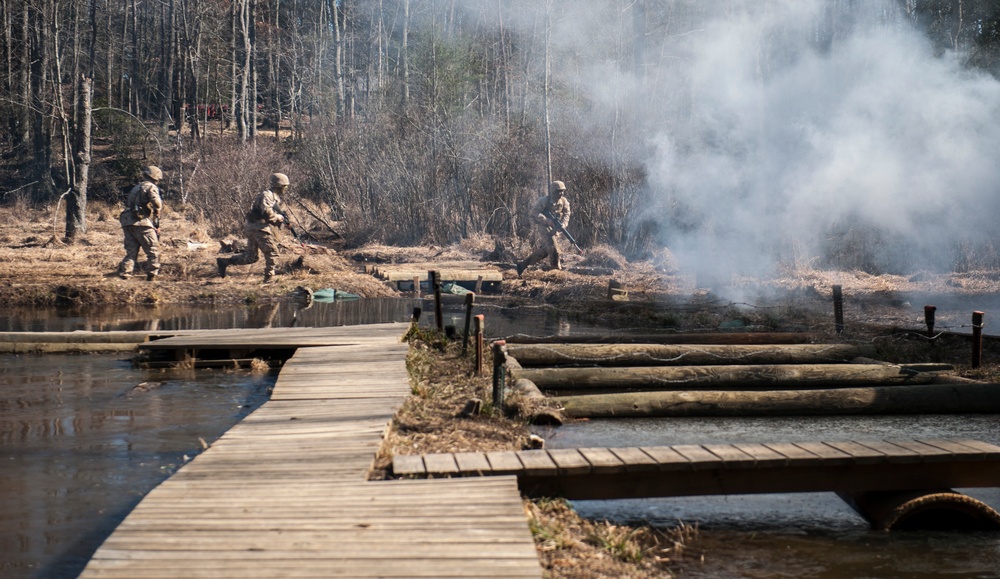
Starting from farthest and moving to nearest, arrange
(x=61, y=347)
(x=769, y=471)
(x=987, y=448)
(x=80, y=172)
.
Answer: (x=80, y=172), (x=61, y=347), (x=987, y=448), (x=769, y=471)

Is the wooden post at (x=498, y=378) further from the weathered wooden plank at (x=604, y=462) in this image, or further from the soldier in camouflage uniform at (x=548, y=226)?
the soldier in camouflage uniform at (x=548, y=226)

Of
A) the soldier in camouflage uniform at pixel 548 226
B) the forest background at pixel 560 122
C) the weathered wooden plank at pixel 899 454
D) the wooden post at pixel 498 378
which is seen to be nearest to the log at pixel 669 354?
the wooden post at pixel 498 378

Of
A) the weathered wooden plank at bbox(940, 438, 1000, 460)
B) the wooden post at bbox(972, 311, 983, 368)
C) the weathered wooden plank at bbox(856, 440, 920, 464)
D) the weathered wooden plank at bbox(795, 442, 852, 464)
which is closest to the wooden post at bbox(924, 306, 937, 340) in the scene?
the wooden post at bbox(972, 311, 983, 368)

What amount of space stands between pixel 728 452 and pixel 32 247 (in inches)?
879

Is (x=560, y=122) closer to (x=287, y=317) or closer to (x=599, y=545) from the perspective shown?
(x=287, y=317)

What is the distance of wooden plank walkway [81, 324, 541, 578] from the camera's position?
13.6 feet

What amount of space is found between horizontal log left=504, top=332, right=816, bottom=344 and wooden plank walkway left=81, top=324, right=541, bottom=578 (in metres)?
5.88

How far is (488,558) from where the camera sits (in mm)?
4258

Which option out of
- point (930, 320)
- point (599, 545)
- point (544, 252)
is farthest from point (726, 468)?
point (544, 252)

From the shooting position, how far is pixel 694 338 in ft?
42.1

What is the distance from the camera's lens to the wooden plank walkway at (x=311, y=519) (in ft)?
13.6

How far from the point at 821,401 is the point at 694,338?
117 inches

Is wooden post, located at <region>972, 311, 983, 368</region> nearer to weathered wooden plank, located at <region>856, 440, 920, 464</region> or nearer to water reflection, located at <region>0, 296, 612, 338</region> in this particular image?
weathered wooden plank, located at <region>856, 440, 920, 464</region>

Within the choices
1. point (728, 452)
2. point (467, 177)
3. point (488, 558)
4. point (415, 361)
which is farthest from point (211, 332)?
point (467, 177)
